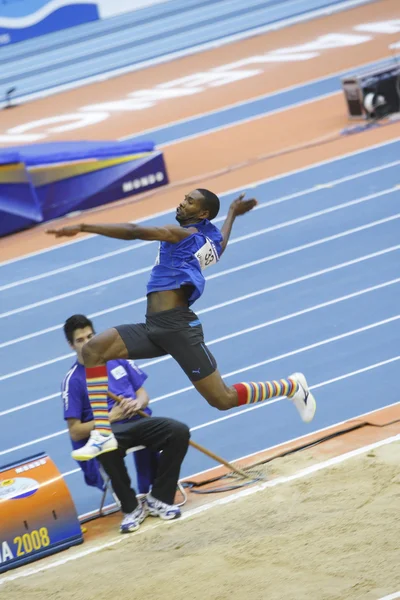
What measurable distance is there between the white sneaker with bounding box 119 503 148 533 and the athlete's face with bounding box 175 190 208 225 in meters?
1.82

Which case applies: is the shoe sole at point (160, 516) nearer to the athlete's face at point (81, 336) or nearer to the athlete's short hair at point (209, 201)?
the athlete's face at point (81, 336)

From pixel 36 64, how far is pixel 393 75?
11594mm

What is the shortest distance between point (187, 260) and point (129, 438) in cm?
125

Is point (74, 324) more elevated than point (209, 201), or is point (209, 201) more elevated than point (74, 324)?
point (209, 201)

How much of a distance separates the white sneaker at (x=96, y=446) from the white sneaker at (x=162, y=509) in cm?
55

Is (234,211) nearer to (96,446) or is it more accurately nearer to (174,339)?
(174,339)

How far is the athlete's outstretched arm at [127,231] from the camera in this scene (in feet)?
18.2

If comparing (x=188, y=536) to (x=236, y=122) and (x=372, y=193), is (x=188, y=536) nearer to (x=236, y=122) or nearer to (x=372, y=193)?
(x=372, y=193)

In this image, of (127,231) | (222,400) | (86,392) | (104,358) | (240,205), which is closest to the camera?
(127,231)

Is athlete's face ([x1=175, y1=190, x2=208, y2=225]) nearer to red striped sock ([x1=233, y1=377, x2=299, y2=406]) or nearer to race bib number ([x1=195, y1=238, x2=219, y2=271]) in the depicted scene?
race bib number ([x1=195, y1=238, x2=219, y2=271])

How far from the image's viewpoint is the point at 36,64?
80.6 feet

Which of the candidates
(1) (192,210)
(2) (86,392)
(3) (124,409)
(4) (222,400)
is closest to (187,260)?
(1) (192,210)

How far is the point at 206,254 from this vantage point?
20.6 feet

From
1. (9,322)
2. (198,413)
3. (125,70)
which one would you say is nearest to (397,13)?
(125,70)
